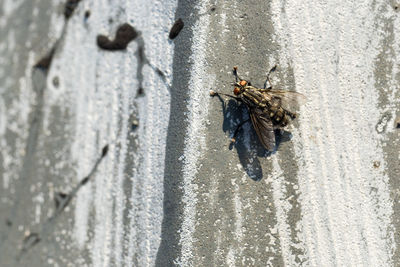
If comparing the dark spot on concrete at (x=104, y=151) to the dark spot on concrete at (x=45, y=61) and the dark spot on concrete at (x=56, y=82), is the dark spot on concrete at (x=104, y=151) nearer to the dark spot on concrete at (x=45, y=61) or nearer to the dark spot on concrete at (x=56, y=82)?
the dark spot on concrete at (x=56, y=82)

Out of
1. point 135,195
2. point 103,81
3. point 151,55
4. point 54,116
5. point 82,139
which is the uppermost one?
point 151,55

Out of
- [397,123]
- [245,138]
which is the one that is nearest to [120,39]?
[245,138]

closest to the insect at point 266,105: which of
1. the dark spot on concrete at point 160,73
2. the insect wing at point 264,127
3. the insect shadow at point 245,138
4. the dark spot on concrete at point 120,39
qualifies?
the insect wing at point 264,127

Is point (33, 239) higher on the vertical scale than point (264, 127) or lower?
lower

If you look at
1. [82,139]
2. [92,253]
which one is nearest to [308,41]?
[82,139]

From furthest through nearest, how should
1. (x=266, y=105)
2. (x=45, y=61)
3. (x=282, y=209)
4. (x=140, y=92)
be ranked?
(x=45, y=61)
(x=140, y=92)
(x=282, y=209)
(x=266, y=105)

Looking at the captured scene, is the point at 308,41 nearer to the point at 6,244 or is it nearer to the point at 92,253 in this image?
Answer: the point at 92,253

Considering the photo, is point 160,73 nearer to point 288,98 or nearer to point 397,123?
point 288,98
